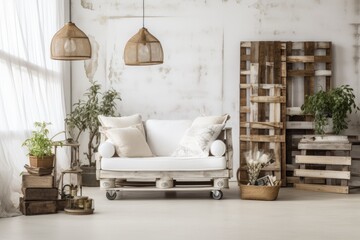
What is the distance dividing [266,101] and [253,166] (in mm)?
1924

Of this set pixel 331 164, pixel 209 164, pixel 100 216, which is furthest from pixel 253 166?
pixel 100 216

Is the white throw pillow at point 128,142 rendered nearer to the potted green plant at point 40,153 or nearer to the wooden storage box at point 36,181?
the potted green plant at point 40,153

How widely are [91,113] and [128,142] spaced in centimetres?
167

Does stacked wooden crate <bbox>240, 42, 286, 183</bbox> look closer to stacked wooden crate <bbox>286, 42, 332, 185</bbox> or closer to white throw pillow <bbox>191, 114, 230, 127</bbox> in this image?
stacked wooden crate <bbox>286, 42, 332, 185</bbox>

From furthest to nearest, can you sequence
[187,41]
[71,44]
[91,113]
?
[187,41] → [91,113] → [71,44]

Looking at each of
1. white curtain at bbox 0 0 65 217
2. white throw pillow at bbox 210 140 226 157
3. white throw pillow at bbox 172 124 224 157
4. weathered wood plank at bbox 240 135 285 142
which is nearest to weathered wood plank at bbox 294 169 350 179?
weathered wood plank at bbox 240 135 285 142

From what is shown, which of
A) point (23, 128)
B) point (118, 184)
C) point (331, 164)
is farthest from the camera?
point (331, 164)

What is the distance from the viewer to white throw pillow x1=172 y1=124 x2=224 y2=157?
8352 millimetres

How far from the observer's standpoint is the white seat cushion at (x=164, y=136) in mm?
8883

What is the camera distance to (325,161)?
9.27 metres

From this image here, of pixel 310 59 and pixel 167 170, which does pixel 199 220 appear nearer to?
pixel 167 170

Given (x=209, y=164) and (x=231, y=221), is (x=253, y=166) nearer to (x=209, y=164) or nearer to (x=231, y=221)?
(x=209, y=164)

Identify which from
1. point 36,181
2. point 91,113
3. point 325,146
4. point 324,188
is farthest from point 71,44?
point 324,188

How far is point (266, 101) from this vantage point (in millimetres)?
10094
